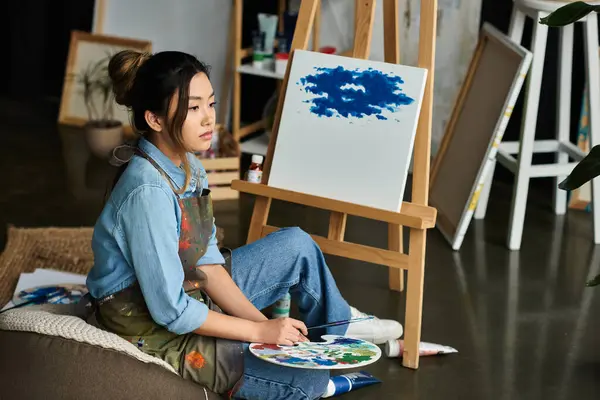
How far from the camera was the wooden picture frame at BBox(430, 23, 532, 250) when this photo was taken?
355 cm

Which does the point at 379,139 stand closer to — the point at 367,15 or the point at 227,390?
the point at 367,15

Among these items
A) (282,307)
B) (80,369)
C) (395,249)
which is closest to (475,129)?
(395,249)

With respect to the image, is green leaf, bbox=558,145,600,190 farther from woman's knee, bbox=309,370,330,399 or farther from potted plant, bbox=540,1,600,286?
woman's knee, bbox=309,370,330,399

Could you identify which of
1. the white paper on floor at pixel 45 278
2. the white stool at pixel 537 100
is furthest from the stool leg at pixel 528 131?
the white paper on floor at pixel 45 278

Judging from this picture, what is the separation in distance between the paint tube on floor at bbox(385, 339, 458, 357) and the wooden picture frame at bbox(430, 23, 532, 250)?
2.88ft

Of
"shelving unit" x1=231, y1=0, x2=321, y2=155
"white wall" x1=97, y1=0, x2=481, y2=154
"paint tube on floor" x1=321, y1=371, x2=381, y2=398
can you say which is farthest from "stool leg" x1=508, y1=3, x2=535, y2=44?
"paint tube on floor" x1=321, y1=371, x2=381, y2=398

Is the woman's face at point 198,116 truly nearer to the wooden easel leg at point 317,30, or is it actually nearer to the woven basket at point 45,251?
the woven basket at point 45,251

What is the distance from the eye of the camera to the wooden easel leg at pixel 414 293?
2686 millimetres

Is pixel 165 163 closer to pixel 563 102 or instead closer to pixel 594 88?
pixel 594 88

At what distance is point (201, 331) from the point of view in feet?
7.22

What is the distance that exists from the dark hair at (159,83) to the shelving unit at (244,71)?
210 centimetres

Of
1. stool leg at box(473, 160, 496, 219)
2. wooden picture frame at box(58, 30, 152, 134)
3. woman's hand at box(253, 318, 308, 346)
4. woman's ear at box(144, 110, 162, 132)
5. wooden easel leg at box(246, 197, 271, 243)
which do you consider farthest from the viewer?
wooden picture frame at box(58, 30, 152, 134)

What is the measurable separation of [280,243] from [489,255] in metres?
1.35

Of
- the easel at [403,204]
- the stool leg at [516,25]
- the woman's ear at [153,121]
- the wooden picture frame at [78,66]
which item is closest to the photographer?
the woman's ear at [153,121]
